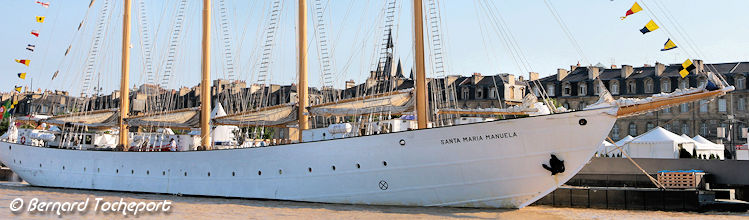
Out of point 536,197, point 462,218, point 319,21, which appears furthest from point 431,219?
point 319,21

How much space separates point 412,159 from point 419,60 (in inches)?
158

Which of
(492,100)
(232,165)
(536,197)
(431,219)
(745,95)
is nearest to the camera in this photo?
(431,219)

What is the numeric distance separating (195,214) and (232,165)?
4.42m

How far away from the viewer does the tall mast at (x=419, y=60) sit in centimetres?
2116

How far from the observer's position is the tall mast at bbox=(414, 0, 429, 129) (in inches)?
833

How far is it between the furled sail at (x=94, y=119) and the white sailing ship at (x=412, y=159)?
21.2 feet

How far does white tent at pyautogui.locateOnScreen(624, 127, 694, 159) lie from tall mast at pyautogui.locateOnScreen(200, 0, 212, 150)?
21.3m

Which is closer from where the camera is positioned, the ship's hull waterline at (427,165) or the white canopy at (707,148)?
the ship's hull waterline at (427,165)

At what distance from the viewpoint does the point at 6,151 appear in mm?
33844

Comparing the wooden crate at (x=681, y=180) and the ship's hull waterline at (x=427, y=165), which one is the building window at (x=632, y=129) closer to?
the wooden crate at (x=681, y=180)

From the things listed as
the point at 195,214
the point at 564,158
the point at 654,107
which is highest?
the point at 654,107

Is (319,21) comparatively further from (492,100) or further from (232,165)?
(492,100)

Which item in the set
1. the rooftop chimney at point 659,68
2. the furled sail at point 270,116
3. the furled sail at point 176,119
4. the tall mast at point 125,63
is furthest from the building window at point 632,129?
the tall mast at point 125,63

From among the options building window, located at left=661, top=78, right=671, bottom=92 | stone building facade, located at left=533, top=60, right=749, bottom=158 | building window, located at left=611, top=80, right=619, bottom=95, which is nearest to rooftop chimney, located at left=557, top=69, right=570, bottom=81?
stone building facade, located at left=533, top=60, right=749, bottom=158
